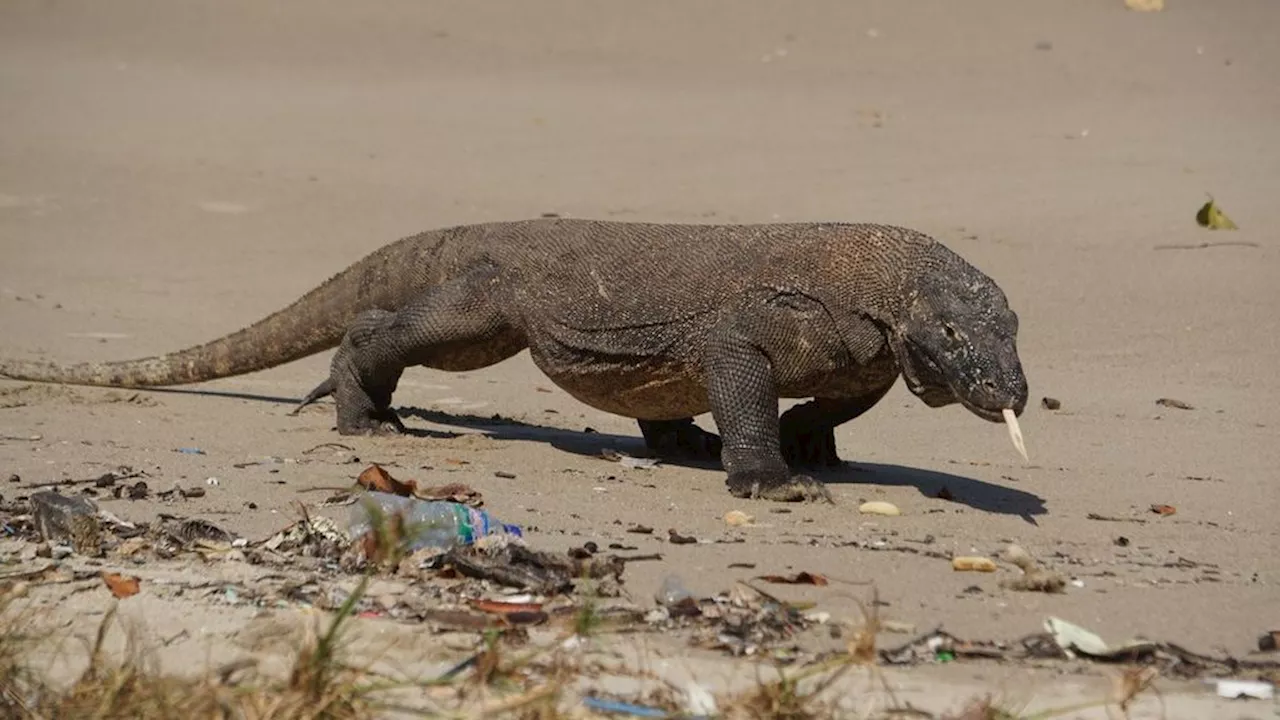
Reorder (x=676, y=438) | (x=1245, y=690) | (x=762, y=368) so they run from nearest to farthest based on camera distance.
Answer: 1. (x=1245, y=690)
2. (x=762, y=368)
3. (x=676, y=438)

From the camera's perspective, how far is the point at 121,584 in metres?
5.57

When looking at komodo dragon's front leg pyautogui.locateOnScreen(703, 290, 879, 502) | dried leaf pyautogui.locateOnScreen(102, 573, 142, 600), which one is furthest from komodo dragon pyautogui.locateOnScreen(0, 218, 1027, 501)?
dried leaf pyautogui.locateOnScreen(102, 573, 142, 600)

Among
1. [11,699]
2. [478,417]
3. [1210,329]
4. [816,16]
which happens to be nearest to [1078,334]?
[1210,329]

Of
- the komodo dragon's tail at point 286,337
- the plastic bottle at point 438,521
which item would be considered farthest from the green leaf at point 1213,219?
the plastic bottle at point 438,521

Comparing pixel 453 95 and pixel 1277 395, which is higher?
pixel 453 95

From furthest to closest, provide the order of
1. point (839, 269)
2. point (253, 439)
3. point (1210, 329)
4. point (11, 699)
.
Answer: point (1210, 329)
point (253, 439)
point (839, 269)
point (11, 699)

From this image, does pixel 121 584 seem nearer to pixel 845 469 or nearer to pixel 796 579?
pixel 796 579

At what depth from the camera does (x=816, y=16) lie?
22.1 m

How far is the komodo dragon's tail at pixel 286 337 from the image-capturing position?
30.1 ft

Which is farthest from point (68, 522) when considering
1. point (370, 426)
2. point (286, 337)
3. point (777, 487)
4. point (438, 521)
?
point (286, 337)

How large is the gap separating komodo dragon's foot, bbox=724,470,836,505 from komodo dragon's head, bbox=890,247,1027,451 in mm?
540

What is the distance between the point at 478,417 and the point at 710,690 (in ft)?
17.5

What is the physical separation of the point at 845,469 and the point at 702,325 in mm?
1080

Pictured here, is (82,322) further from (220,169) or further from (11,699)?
(11,699)
